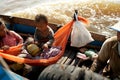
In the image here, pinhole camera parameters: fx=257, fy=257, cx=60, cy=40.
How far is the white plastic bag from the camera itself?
4.77m

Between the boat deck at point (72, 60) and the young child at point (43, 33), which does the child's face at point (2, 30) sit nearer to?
the young child at point (43, 33)

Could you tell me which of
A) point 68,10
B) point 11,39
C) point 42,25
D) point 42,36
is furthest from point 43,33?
point 68,10

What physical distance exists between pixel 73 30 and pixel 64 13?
5.99 m

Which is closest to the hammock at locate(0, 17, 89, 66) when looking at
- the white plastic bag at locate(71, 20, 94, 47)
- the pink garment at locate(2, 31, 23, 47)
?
the white plastic bag at locate(71, 20, 94, 47)

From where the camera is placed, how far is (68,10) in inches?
436

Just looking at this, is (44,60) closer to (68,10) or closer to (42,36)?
(42,36)

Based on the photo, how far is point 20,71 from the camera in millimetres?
4211

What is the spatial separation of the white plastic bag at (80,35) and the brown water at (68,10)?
15.2 feet

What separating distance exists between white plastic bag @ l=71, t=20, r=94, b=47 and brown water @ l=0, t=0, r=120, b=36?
4.63 meters

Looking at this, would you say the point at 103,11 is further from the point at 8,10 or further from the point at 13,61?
the point at 13,61

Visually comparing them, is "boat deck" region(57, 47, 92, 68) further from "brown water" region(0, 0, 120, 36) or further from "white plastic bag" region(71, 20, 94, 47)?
"brown water" region(0, 0, 120, 36)

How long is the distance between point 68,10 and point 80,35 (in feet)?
20.9

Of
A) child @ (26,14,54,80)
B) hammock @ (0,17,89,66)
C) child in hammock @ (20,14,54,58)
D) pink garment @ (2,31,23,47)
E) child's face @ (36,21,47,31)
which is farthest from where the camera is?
pink garment @ (2,31,23,47)

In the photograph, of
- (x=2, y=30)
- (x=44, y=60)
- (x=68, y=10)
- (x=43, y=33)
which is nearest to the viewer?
(x=44, y=60)
